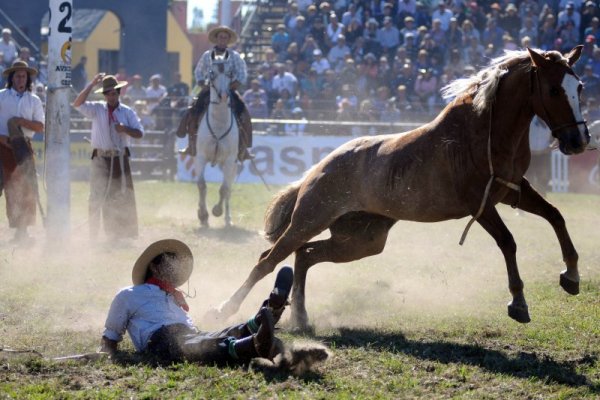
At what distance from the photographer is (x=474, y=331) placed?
23.3ft

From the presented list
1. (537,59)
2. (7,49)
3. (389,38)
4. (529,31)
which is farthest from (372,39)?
(537,59)

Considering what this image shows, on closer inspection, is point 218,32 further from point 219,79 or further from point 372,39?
point 372,39

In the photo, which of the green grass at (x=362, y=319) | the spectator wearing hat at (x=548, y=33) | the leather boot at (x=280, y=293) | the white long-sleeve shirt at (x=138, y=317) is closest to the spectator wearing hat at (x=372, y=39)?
the spectator wearing hat at (x=548, y=33)

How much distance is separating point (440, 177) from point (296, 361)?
A: 2.04m

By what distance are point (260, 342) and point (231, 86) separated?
8.70 m

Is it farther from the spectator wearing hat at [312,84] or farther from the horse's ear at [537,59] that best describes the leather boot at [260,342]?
the spectator wearing hat at [312,84]

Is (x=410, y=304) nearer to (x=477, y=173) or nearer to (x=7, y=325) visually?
(x=477, y=173)

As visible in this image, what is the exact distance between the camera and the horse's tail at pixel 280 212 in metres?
7.98

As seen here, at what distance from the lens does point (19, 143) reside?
38.8 ft

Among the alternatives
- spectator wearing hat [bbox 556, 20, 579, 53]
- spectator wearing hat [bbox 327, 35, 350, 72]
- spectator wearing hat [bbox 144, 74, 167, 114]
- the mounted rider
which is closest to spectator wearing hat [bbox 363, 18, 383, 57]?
spectator wearing hat [bbox 327, 35, 350, 72]

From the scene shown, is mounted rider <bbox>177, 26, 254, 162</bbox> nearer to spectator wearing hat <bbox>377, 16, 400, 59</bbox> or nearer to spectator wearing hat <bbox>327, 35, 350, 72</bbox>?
spectator wearing hat <bbox>327, 35, 350, 72</bbox>

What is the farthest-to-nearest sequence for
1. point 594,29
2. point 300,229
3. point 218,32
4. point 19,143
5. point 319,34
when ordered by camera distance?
point 319,34
point 594,29
point 218,32
point 19,143
point 300,229

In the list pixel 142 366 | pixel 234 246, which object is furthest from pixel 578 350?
pixel 234 246

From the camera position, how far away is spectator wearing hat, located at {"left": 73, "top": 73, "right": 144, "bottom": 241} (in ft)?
39.7
